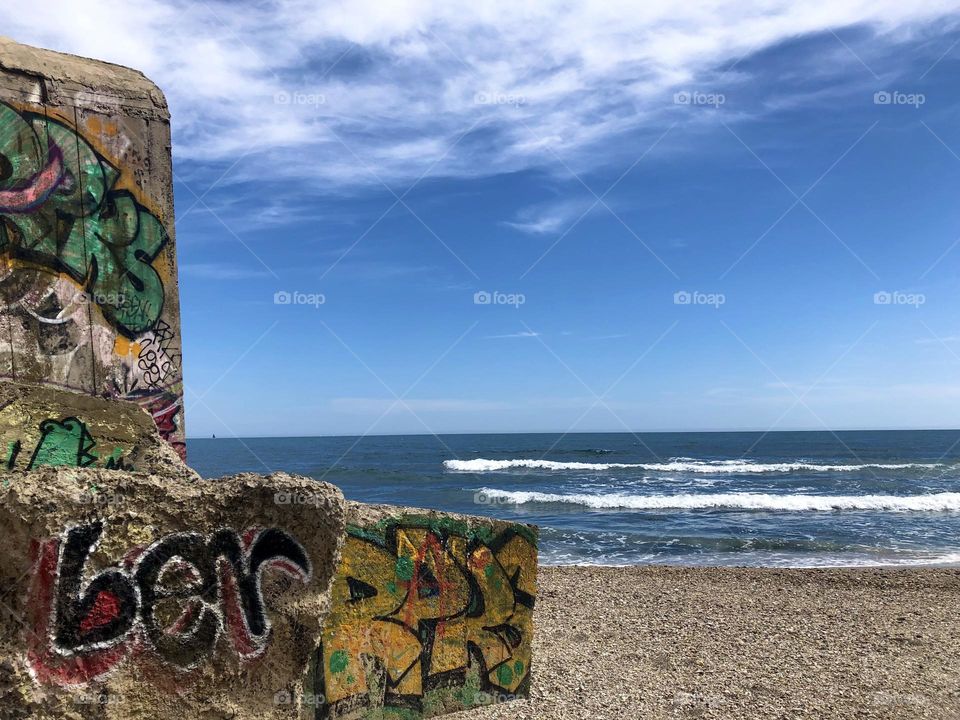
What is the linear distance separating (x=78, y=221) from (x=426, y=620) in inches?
139

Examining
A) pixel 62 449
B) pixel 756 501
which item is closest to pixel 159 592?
pixel 62 449

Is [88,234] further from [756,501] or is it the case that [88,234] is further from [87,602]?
[756,501]

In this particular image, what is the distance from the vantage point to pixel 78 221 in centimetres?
436

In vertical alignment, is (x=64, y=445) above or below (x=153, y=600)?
above

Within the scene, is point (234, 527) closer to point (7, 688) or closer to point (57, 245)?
point (7, 688)

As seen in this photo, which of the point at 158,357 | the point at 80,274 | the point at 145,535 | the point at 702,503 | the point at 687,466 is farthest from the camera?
the point at 687,466

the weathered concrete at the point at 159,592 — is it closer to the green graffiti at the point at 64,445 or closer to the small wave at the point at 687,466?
the green graffiti at the point at 64,445

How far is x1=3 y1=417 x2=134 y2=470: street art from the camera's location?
377cm

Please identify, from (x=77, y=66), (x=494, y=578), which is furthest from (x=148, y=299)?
(x=494, y=578)

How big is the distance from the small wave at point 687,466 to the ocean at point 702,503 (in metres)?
0.09

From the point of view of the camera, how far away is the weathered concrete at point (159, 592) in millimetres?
2811

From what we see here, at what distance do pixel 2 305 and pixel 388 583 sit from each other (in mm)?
2933

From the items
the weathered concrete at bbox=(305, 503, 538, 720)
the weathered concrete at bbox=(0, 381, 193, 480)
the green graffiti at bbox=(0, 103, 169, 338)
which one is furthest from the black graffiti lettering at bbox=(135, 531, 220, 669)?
the green graffiti at bbox=(0, 103, 169, 338)

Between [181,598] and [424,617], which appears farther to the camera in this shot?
[424,617]
